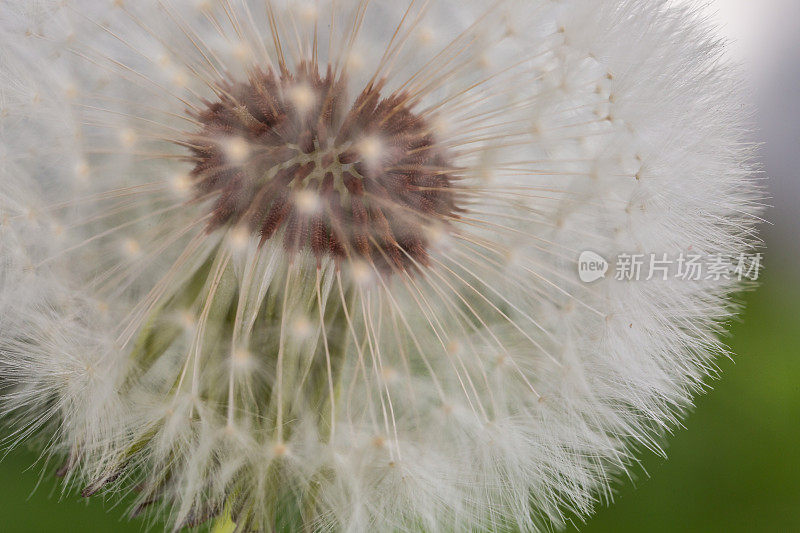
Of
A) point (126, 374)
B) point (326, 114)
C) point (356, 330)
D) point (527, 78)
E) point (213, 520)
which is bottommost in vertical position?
point (213, 520)

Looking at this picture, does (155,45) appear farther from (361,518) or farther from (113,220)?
(361,518)

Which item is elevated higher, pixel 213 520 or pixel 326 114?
pixel 326 114

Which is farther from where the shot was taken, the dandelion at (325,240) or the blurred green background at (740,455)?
the blurred green background at (740,455)

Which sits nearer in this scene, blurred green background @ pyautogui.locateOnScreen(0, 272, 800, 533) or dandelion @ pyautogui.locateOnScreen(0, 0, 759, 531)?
dandelion @ pyautogui.locateOnScreen(0, 0, 759, 531)

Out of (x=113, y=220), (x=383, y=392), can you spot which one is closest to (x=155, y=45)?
(x=113, y=220)
